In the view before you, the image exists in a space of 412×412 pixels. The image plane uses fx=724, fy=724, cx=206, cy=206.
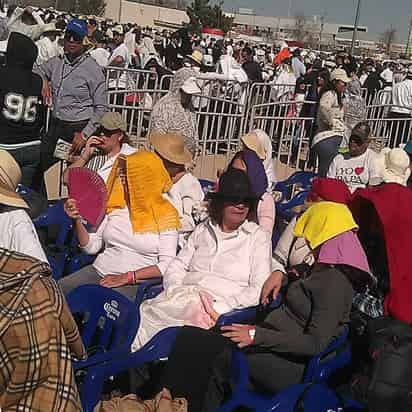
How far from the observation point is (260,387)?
3.87 metres

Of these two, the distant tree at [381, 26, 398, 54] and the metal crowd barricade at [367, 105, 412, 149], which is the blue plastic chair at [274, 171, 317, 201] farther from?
the distant tree at [381, 26, 398, 54]

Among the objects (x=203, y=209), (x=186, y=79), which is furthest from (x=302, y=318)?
(x=186, y=79)

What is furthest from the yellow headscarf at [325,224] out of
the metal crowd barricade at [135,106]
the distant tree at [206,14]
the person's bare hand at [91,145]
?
the distant tree at [206,14]

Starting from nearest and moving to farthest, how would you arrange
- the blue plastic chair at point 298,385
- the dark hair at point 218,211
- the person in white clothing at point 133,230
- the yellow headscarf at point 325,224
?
the blue plastic chair at point 298,385
the yellow headscarf at point 325,224
the dark hair at point 218,211
the person in white clothing at point 133,230

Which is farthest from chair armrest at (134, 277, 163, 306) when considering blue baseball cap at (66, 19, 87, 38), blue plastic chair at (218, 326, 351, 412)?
blue baseball cap at (66, 19, 87, 38)

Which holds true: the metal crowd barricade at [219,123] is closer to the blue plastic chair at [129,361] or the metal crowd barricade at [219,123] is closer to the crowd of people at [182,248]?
the crowd of people at [182,248]

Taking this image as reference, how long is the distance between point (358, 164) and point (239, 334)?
11.8 ft

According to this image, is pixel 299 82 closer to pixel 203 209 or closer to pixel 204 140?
pixel 204 140

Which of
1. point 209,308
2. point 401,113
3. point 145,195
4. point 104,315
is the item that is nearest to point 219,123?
point 401,113

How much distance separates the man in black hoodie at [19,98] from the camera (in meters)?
5.81

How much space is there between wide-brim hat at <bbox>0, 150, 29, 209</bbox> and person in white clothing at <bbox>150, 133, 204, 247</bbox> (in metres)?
1.82

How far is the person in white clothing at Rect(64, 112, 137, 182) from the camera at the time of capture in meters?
5.67

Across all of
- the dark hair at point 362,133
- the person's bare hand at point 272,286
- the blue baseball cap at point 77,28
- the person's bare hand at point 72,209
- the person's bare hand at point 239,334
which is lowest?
the person's bare hand at point 239,334

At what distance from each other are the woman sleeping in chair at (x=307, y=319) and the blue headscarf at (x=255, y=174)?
729 millimetres
